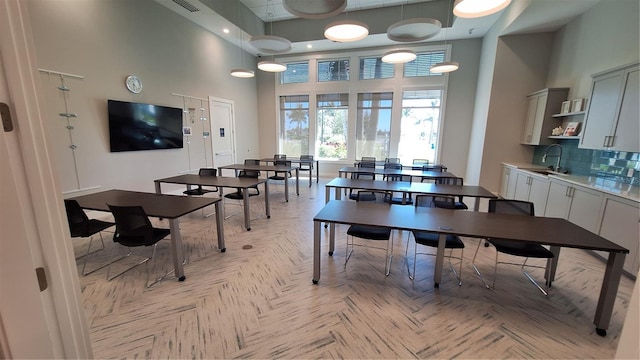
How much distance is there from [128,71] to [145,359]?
5.33 meters

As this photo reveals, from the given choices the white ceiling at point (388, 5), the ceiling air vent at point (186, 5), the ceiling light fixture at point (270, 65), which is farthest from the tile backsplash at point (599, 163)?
the ceiling air vent at point (186, 5)

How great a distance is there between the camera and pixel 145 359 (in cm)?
185

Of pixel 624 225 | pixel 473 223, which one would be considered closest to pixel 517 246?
pixel 473 223

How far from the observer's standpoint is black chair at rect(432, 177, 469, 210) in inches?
143

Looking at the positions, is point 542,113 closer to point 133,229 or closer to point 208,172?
point 208,172

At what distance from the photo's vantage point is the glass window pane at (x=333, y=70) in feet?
27.8

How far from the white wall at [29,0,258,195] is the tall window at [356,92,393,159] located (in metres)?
4.71

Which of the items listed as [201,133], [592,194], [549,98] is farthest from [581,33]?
[201,133]

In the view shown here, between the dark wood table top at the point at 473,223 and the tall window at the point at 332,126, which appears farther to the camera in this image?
the tall window at the point at 332,126

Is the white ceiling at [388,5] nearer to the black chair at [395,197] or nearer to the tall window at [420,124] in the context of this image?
the tall window at [420,124]

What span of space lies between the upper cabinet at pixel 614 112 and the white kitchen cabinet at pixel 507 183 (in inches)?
61.6

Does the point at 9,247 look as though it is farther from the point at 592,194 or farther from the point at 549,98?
the point at 549,98

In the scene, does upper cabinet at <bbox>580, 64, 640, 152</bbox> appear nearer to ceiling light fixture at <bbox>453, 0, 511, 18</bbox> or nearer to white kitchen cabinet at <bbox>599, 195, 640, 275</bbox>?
white kitchen cabinet at <bbox>599, 195, 640, 275</bbox>

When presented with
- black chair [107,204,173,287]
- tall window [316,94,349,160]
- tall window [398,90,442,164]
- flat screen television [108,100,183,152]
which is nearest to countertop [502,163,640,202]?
tall window [398,90,442,164]
